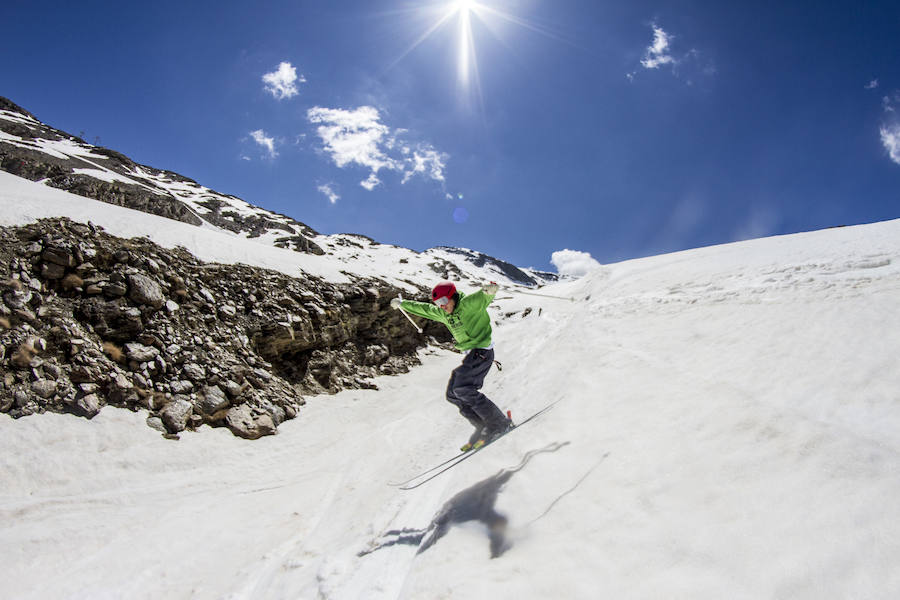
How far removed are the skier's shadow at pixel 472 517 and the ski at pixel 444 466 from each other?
4.00 ft

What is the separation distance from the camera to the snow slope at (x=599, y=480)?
1941 millimetres

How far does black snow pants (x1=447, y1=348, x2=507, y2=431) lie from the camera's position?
18.3 feet

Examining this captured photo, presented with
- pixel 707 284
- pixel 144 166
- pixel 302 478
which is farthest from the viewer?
pixel 144 166

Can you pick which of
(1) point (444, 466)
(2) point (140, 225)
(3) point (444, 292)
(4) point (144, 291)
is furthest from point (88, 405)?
(3) point (444, 292)

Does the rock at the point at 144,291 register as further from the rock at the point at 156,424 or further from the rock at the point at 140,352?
the rock at the point at 156,424

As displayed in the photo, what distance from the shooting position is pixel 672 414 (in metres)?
3.41

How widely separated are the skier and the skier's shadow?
1.74 meters

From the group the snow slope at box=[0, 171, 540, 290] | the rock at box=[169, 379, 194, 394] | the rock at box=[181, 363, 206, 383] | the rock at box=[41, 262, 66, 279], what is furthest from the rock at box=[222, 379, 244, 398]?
the snow slope at box=[0, 171, 540, 290]

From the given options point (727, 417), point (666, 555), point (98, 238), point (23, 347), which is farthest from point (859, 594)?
point (98, 238)

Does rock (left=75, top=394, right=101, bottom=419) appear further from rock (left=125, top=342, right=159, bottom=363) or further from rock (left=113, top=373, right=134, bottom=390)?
rock (left=125, top=342, right=159, bottom=363)

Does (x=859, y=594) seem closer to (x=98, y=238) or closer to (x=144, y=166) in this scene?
(x=98, y=238)

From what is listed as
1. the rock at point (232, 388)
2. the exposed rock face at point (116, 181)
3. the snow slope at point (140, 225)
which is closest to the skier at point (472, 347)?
the rock at point (232, 388)

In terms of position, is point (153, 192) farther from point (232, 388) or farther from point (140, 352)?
point (232, 388)

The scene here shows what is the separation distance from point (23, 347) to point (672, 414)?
11.5m
